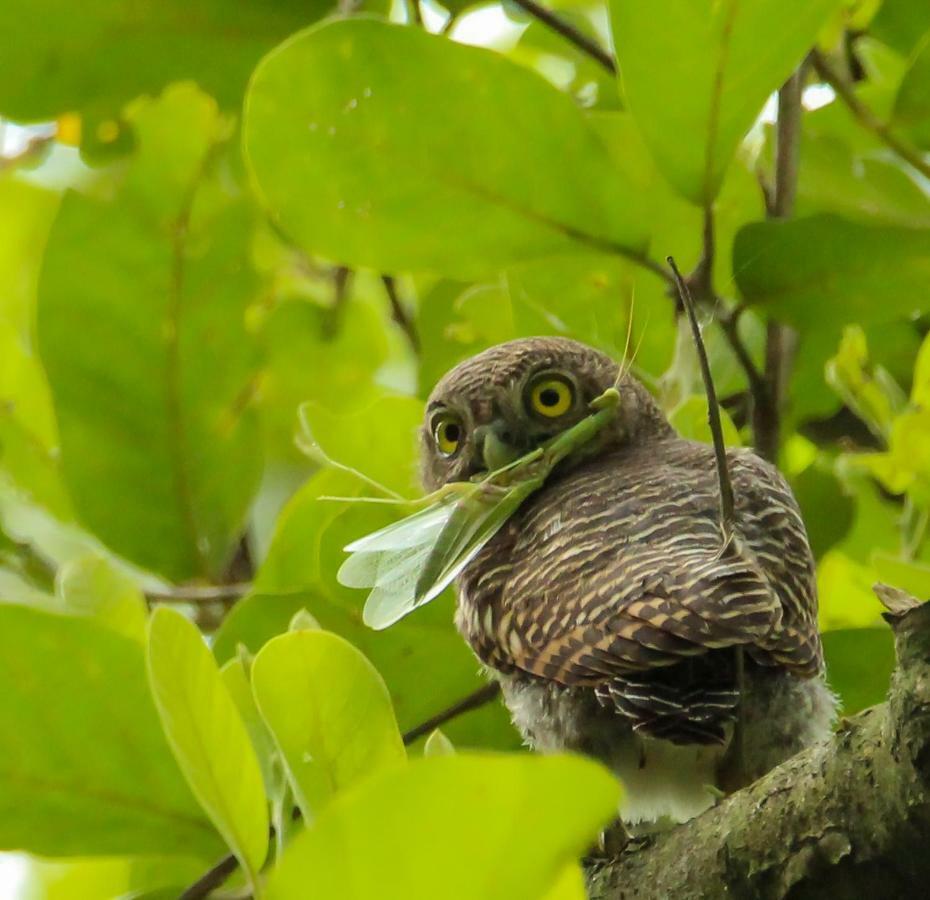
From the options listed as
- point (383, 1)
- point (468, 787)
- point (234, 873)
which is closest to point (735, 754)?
point (234, 873)

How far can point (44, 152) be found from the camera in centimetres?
313

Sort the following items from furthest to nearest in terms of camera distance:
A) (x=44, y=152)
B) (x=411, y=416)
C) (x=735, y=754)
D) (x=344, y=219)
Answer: (x=44, y=152) → (x=411, y=416) → (x=344, y=219) → (x=735, y=754)

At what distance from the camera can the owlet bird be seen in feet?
4.77

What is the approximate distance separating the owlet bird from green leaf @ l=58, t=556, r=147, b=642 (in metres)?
0.44

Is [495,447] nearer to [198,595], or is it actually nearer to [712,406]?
[198,595]

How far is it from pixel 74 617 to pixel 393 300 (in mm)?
1212

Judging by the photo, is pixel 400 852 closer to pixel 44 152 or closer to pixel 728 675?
pixel 728 675

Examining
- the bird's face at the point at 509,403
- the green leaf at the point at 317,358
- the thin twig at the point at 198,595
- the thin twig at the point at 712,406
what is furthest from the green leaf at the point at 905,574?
the green leaf at the point at 317,358

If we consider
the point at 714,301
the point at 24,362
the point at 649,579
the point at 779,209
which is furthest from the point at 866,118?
the point at 24,362

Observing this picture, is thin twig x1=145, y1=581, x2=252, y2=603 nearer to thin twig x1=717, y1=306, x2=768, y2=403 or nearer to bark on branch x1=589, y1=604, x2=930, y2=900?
thin twig x1=717, y1=306, x2=768, y2=403

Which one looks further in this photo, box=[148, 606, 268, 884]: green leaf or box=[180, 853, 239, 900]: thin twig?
box=[180, 853, 239, 900]: thin twig

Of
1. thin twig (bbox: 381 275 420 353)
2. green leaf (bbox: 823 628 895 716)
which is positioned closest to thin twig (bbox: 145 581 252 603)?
thin twig (bbox: 381 275 420 353)

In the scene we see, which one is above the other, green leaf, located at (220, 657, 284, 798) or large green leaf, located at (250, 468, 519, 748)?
green leaf, located at (220, 657, 284, 798)

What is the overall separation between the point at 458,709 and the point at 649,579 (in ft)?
1.98
